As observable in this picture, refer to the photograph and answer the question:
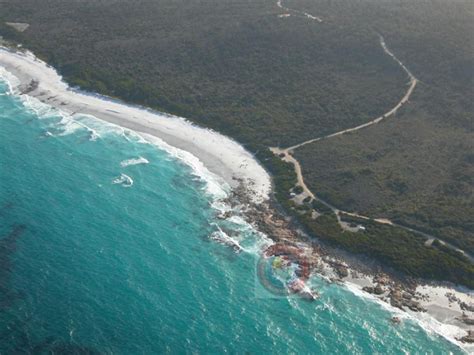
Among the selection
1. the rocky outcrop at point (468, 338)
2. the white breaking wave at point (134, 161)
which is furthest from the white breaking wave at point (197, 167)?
the rocky outcrop at point (468, 338)

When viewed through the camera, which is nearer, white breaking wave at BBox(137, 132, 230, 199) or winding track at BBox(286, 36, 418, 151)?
white breaking wave at BBox(137, 132, 230, 199)

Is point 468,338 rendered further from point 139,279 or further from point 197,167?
point 197,167

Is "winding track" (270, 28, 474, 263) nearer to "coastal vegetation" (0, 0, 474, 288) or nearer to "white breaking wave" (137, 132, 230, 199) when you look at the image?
"coastal vegetation" (0, 0, 474, 288)

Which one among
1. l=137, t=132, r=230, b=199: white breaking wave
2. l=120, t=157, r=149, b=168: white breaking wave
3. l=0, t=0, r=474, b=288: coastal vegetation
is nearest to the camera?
l=0, t=0, r=474, b=288: coastal vegetation

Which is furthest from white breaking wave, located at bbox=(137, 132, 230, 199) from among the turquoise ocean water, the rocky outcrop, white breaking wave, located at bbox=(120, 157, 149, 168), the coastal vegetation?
the rocky outcrop

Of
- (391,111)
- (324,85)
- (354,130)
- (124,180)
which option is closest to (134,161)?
(124,180)

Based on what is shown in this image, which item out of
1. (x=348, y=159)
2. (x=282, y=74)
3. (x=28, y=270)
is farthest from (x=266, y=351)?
(x=282, y=74)

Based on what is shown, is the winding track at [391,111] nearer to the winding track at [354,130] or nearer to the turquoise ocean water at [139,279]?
the winding track at [354,130]
